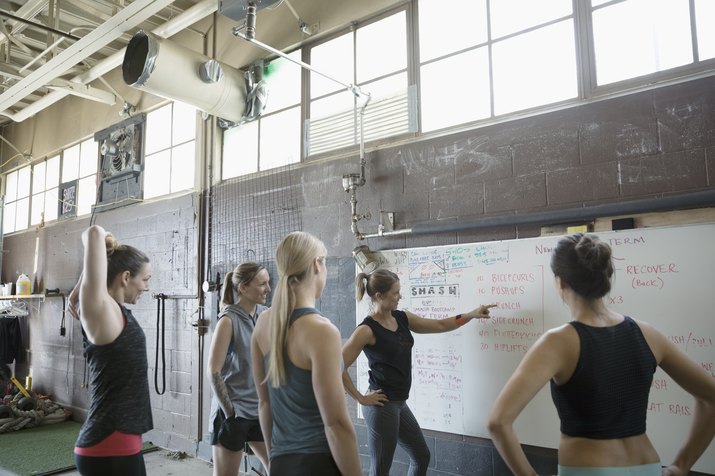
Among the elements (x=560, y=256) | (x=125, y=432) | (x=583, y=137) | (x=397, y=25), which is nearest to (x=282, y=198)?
(x=397, y=25)

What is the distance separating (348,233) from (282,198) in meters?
0.73

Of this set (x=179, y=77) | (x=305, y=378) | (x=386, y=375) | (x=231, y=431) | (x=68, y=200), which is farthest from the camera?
(x=68, y=200)

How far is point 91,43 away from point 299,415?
4.14m

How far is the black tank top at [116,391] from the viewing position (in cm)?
165

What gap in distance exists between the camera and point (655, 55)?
2.55m

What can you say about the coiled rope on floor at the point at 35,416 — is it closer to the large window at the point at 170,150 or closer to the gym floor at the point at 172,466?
the gym floor at the point at 172,466

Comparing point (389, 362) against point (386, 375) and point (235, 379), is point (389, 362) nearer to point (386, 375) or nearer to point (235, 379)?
point (386, 375)

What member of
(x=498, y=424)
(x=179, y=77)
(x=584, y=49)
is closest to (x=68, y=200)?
(x=179, y=77)

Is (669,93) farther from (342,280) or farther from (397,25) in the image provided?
(342,280)

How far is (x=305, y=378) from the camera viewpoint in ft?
4.76

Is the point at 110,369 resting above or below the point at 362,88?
below

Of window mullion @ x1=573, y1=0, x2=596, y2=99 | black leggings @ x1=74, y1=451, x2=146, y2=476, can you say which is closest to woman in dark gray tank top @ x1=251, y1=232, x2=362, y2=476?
black leggings @ x1=74, y1=451, x2=146, y2=476

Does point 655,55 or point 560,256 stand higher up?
point 655,55

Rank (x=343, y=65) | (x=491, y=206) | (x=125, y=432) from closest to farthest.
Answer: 1. (x=125, y=432)
2. (x=491, y=206)
3. (x=343, y=65)
